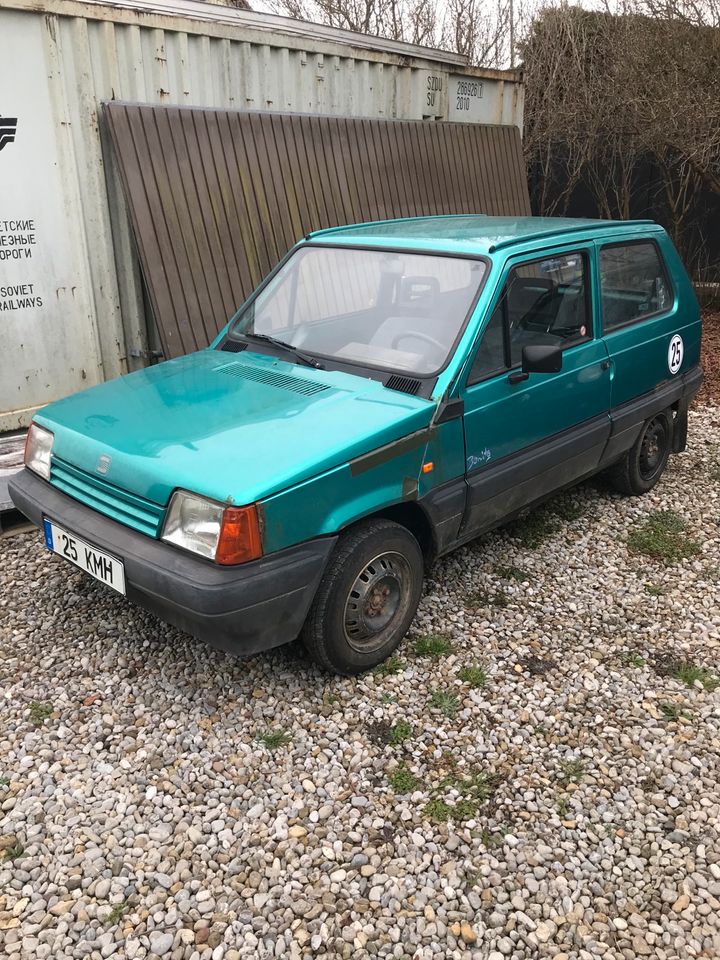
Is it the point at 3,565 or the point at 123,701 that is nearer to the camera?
the point at 123,701

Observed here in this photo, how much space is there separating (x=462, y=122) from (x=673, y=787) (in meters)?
7.49

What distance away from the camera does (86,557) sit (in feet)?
10.2

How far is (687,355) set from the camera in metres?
5.20

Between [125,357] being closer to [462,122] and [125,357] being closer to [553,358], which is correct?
[553,358]

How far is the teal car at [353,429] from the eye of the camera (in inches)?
111

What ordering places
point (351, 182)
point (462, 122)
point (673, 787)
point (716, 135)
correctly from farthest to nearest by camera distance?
point (716, 135) < point (462, 122) < point (351, 182) < point (673, 787)

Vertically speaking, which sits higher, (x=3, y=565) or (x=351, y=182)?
(x=351, y=182)

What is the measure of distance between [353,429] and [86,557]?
1.23 m

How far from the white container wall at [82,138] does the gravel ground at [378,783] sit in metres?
2.00

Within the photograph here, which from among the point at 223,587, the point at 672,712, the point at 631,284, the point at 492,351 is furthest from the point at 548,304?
the point at 223,587

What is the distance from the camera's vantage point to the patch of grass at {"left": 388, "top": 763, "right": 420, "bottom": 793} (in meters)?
2.80

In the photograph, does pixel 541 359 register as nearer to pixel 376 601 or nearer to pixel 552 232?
pixel 552 232

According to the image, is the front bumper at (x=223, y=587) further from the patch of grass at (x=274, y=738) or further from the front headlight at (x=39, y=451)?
the front headlight at (x=39, y=451)

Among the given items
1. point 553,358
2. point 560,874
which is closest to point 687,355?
point 553,358
